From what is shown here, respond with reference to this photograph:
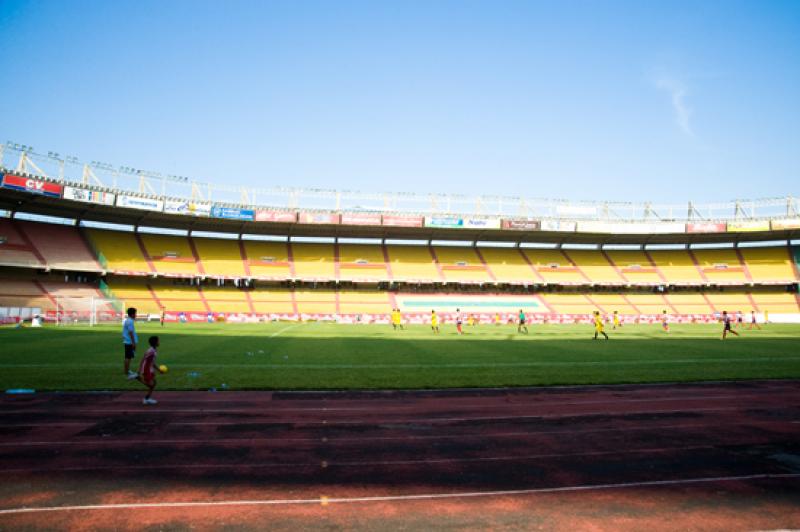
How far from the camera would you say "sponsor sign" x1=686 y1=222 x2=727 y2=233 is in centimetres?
5100

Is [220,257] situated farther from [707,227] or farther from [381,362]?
[707,227]

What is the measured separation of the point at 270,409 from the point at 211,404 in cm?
144

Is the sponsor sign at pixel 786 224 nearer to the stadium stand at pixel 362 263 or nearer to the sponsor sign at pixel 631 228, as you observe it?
the sponsor sign at pixel 631 228

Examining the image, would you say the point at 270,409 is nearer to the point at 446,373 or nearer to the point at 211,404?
the point at 211,404

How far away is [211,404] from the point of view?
33.6ft

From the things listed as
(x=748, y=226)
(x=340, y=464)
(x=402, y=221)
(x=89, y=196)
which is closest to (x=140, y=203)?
(x=89, y=196)

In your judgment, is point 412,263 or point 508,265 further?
point 508,265

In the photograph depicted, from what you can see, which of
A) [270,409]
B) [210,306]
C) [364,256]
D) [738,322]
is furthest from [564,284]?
[270,409]

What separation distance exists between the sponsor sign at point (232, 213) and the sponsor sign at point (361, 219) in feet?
30.3

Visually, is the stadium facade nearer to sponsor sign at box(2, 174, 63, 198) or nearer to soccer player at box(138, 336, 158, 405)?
sponsor sign at box(2, 174, 63, 198)

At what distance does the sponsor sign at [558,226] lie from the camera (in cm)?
5144

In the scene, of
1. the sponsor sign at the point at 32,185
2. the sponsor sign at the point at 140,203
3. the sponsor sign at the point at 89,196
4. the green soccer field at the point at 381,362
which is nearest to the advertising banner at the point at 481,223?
the green soccer field at the point at 381,362

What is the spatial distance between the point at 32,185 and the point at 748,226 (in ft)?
221

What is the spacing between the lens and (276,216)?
4688 cm
